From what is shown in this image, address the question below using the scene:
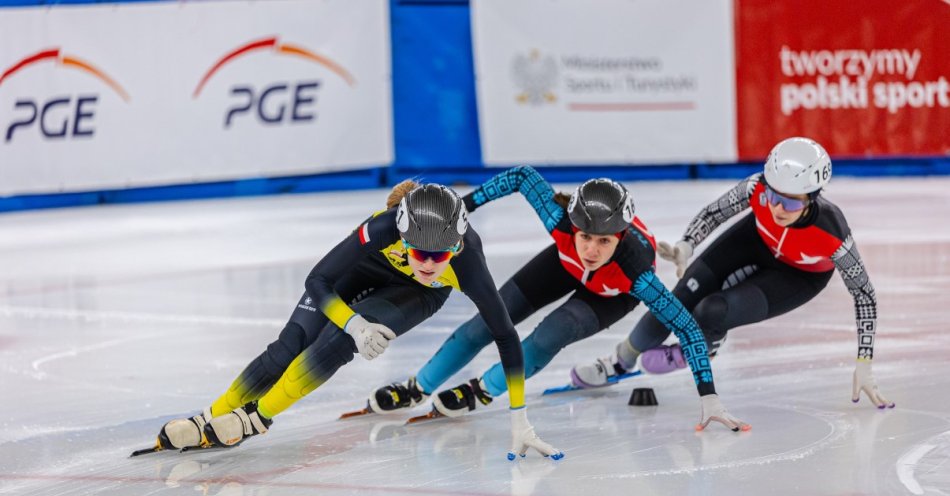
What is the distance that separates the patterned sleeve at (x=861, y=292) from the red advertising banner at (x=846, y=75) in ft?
26.4

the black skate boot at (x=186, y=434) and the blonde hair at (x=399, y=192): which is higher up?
the blonde hair at (x=399, y=192)

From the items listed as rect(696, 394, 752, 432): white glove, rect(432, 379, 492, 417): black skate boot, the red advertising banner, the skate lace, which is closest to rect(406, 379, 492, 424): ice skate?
rect(432, 379, 492, 417): black skate boot

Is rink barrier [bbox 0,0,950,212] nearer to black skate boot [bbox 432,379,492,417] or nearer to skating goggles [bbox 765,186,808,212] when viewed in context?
skating goggles [bbox 765,186,808,212]

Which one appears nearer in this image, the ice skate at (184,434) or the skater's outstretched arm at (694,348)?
the ice skate at (184,434)

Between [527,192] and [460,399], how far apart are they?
0.84m

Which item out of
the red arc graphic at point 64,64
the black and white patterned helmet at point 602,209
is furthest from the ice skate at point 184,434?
the red arc graphic at point 64,64

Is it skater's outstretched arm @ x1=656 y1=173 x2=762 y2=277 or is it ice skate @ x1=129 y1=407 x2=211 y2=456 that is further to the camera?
skater's outstretched arm @ x1=656 y1=173 x2=762 y2=277

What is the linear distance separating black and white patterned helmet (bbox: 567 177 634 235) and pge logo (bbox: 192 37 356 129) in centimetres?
837

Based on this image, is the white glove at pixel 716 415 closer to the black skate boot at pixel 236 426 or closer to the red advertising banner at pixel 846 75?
the black skate boot at pixel 236 426

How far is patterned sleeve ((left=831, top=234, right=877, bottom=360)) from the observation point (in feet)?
15.5

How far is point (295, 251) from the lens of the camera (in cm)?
890

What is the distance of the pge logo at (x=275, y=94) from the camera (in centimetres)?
1227

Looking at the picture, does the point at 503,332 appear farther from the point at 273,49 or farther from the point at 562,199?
the point at 273,49

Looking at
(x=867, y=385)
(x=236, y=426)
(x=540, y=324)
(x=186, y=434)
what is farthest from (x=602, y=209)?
(x=186, y=434)
